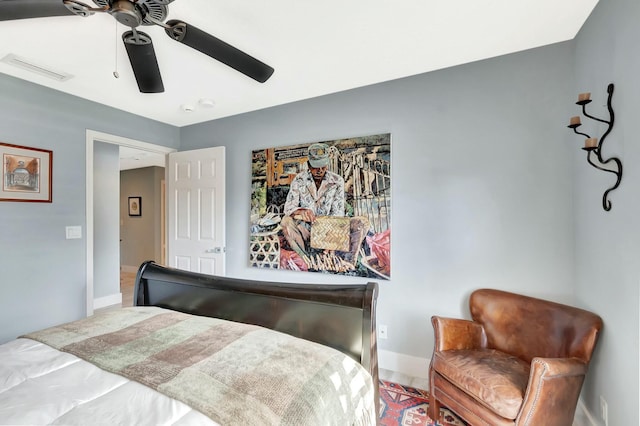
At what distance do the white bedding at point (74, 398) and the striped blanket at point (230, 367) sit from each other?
0.14 ft

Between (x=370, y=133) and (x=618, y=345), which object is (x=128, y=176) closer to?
(x=370, y=133)

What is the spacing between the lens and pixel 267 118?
3.12m

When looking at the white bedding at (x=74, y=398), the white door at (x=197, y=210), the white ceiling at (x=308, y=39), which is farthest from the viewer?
the white door at (x=197, y=210)

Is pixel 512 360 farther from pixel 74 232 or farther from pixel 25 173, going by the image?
pixel 25 173

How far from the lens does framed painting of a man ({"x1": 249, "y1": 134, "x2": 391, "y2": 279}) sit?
251 centimetres

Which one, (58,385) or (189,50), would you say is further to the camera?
(189,50)

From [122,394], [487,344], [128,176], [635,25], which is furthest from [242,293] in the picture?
[128,176]

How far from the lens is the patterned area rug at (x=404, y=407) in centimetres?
184

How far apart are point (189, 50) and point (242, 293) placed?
1.64 metres

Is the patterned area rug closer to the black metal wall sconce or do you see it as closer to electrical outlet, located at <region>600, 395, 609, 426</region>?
electrical outlet, located at <region>600, 395, 609, 426</region>

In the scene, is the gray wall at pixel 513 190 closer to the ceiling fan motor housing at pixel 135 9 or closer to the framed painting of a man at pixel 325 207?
the framed painting of a man at pixel 325 207

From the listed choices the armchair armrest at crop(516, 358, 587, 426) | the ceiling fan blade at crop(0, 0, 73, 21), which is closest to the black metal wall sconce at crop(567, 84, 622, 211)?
the armchair armrest at crop(516, 358, 587, 426)

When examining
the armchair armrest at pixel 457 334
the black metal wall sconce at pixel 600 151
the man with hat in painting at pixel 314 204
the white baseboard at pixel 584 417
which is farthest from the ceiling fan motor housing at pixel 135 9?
the white baseboard at pixel 584 417

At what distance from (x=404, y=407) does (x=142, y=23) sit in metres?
2.59
